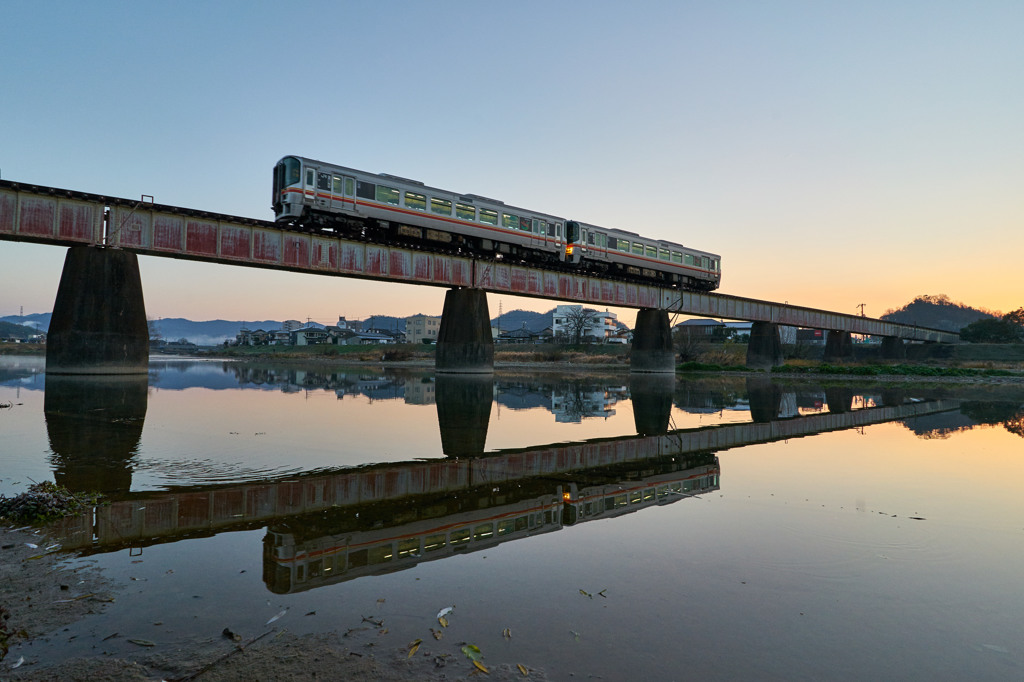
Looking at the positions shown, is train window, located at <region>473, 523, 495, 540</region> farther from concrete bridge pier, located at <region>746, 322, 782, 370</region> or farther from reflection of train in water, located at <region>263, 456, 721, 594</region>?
concrete bridge pier, located at <region>746, 322, 782, 370</region>

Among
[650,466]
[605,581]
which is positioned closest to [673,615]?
[605,581]

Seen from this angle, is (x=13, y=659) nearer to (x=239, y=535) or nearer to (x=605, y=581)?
(x=239, y=535)

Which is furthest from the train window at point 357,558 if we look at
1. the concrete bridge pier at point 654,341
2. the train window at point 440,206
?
the concrete bridge pier at point 654,341

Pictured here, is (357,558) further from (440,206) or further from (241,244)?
(440,206)

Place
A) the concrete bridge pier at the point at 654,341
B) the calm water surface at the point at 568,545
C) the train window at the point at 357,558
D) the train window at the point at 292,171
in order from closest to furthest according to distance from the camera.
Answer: the calm water surface at the point at 568,545 < the train window at the point at 357,558 < the train window at the point at 292,171 < the concrete bridge pier at the point at 654,341

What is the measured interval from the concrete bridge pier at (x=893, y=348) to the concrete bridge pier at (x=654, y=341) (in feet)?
213

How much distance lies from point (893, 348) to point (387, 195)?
101 m

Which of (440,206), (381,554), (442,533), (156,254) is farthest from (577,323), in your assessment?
(381,554)

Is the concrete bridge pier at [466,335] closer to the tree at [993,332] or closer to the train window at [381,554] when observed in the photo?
the train window at [381,554]

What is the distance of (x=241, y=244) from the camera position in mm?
32406

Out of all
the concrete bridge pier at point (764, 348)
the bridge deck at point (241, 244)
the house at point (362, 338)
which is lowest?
the concrete bridge pier at point (764, 348)

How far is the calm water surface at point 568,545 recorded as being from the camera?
395 cm

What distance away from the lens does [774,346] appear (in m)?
68.9

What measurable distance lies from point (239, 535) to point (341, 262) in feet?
102
